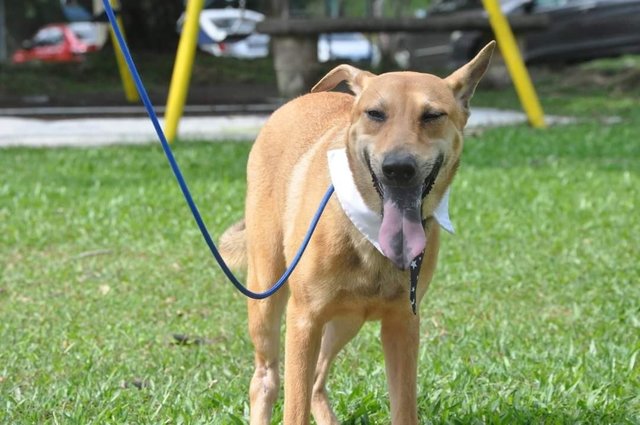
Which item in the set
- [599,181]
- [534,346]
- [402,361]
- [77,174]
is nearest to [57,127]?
[77,174]

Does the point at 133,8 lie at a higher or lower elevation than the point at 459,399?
A: lower

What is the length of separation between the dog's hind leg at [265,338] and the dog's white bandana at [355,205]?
659mm

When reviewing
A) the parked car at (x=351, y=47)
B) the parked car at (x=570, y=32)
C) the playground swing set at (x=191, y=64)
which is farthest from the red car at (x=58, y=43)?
the playground swing set at (x=191, y=64)

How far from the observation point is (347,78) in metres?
4.17

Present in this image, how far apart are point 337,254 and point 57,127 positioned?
35.7ft

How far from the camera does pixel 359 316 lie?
4.01m

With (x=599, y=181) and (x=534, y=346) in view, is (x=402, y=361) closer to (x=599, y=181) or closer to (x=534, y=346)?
(x=534, y=346)

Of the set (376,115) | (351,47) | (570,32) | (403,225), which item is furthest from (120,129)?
(351,47)

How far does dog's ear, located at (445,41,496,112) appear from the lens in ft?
13.0

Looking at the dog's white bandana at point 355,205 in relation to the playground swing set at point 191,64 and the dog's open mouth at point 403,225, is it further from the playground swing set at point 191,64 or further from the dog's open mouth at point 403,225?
the playground swing set at point 191,64

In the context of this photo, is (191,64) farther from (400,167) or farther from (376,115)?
(400,167)

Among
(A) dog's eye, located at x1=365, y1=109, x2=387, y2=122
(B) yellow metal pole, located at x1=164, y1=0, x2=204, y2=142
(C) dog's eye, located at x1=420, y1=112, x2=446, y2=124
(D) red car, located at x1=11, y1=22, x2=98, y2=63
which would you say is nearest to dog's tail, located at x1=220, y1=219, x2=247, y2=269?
(A) dog's eye, located at x1=365, y1=109, x2=387, y2=122

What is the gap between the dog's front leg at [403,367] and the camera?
408 cm

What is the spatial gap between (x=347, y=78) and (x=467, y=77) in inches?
17.8
